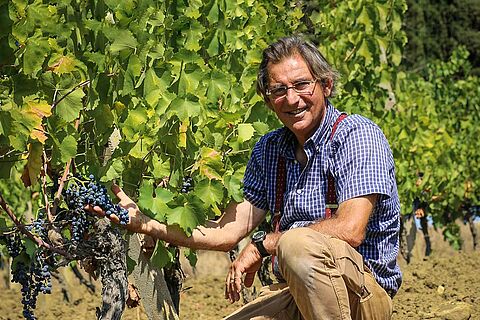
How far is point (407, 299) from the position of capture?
24.4ft

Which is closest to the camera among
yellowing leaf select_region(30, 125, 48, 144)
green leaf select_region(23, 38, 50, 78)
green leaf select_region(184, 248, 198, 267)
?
green leaf select_region(23, 38, 50, 78)

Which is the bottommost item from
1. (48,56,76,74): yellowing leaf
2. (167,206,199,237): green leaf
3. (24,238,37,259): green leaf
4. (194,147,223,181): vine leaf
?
(24,238,37,259): green leaf

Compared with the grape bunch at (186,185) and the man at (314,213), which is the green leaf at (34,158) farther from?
the grape bunch at (186,185)

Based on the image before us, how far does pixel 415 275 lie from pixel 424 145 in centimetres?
360

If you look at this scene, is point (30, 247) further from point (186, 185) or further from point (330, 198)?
point (330, 198)

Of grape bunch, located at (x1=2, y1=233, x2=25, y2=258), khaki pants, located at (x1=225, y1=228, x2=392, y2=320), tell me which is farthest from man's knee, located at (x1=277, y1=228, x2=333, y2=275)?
grape bunch, located at (x1=2, y1=233, x2=25, y2=258)

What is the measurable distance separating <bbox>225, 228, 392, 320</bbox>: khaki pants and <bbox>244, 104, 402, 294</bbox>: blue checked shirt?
0.62ft

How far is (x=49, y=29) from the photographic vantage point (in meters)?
3.68

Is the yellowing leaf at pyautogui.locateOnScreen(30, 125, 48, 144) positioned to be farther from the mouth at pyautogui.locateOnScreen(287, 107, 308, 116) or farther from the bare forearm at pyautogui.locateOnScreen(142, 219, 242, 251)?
the mouth at pyautogui.locateOnScreen(287, 107, 308, 116)

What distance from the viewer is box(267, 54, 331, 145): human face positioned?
3941mm

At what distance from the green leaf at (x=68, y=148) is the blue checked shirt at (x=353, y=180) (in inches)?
34.4

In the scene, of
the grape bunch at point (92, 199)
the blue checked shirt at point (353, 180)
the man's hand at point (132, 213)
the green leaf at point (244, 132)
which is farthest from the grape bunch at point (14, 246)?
the green leaf at point (244, 132)

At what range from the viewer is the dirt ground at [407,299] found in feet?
21.2

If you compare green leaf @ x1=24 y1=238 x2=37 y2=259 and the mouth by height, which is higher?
the mouth
